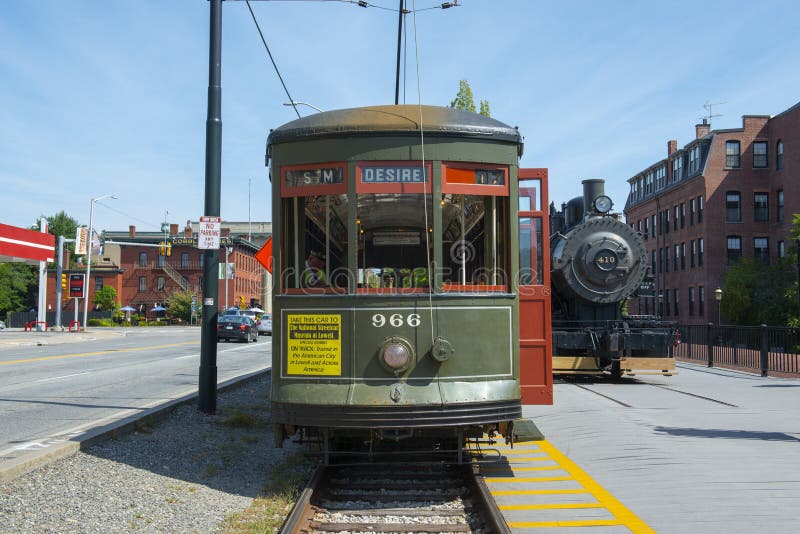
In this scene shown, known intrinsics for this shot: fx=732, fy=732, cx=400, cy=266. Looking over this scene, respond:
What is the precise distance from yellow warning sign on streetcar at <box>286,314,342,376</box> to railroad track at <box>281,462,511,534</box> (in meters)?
0.94

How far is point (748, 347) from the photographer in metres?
19.8

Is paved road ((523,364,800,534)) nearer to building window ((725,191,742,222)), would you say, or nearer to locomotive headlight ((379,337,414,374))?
locomotive headlight ((379,337,414,374))

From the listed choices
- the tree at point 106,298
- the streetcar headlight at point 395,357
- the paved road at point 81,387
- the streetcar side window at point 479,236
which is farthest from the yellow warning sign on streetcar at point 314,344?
the tree at point 106,298

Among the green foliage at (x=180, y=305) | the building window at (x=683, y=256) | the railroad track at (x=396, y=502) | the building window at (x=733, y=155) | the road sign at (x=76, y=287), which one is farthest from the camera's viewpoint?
the green foliage at (x=180, y=305)

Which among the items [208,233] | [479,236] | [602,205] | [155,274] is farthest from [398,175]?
[155,274]

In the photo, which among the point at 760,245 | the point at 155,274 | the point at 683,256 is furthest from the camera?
the point at 155,274

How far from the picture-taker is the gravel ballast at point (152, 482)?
5168 millimetres

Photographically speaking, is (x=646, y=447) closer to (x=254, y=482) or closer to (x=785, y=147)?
(x=254, y=482)

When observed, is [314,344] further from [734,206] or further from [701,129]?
[701,129]

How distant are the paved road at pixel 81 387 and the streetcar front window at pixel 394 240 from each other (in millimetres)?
3614

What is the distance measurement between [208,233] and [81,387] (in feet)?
18.4

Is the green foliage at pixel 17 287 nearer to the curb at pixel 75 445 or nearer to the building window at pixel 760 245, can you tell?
the building window at pixel 760 245

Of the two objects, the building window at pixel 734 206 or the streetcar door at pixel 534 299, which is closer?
the streetcar door at pixel 534 299

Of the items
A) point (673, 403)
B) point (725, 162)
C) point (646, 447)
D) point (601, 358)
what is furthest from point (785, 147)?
point (646, 447)
